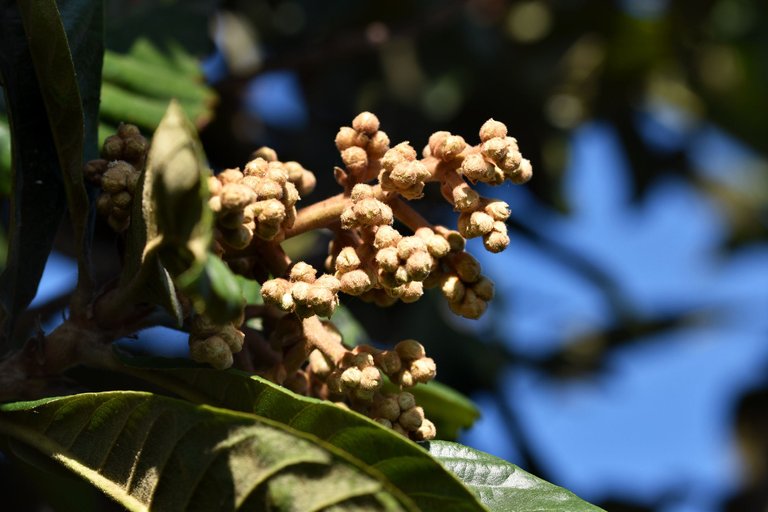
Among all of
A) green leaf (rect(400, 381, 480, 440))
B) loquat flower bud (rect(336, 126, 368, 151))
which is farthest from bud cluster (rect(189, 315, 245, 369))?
green leaf (rect(400, 381, 480, 440))

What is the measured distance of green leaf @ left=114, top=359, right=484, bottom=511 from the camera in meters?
1.09

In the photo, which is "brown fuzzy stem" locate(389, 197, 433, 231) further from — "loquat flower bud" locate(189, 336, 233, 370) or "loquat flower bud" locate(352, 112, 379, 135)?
"loquat flower bud" locate(189, 336, 233, 370)

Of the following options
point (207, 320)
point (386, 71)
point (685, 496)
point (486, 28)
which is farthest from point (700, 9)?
point (207, 320)

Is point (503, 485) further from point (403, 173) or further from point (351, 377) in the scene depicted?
point (403, 173)

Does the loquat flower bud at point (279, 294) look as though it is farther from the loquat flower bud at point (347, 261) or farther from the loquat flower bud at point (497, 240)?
the loquat flower bud at point (497, 240)

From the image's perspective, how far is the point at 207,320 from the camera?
123 centimetres

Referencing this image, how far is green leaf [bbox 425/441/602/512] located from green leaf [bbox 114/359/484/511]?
19cm

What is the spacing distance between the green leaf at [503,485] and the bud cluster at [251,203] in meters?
0.38

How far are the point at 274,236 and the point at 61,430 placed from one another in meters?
0.36

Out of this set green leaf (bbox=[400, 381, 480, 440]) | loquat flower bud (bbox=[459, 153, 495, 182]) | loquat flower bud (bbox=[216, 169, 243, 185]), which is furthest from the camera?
green leaf (bbox=[400, 381, 480, 440])

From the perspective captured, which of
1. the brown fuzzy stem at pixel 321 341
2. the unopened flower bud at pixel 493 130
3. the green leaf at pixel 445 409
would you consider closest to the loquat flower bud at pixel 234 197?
the brown fuzzy stem at pixel 321 341

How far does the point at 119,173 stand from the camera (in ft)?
4.42

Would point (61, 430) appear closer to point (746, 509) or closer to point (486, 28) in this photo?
point (486, 28)

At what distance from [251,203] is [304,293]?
0.13m
